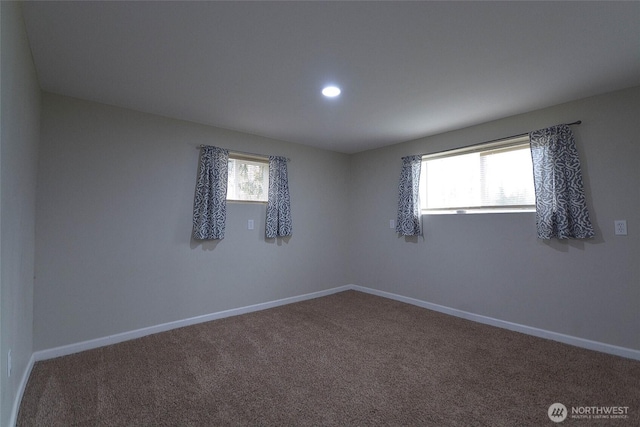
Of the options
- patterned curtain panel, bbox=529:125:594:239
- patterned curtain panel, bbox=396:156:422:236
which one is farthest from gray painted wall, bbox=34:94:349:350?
patterned curtain panel, bbox=529:125:594:239

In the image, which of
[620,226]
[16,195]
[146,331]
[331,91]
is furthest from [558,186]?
[146,331]

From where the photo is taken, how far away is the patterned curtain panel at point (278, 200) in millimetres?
3922

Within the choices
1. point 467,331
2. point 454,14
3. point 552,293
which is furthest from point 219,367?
point 552,293

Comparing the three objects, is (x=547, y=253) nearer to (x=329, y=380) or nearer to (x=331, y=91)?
(x=329, y=380)

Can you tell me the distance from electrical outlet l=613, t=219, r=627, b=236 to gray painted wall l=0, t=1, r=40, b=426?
4249 millimetres

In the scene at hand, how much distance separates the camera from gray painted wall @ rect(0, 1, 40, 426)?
1.36m

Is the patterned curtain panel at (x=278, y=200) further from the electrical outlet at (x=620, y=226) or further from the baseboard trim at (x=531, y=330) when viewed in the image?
the electrical outlet at (x=620, y=226)

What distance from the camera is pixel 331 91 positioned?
8.45ft

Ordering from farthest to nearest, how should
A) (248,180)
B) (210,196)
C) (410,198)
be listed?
(410,198), (248,180), (210,196)

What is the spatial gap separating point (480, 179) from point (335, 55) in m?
2.41

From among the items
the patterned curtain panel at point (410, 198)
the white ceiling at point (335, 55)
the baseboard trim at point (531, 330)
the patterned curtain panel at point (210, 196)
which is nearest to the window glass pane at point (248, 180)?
the patterned curtain panel at point (210, 196)

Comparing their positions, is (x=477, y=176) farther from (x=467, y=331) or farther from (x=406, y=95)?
(x=467, y=331)

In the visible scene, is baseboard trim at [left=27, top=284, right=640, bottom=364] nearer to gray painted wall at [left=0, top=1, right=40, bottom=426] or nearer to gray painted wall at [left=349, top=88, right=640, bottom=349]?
gray painted wall at [left=349, top=88, right=640, bottom=349]

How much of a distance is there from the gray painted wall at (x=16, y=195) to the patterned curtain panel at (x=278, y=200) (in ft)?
7.54
